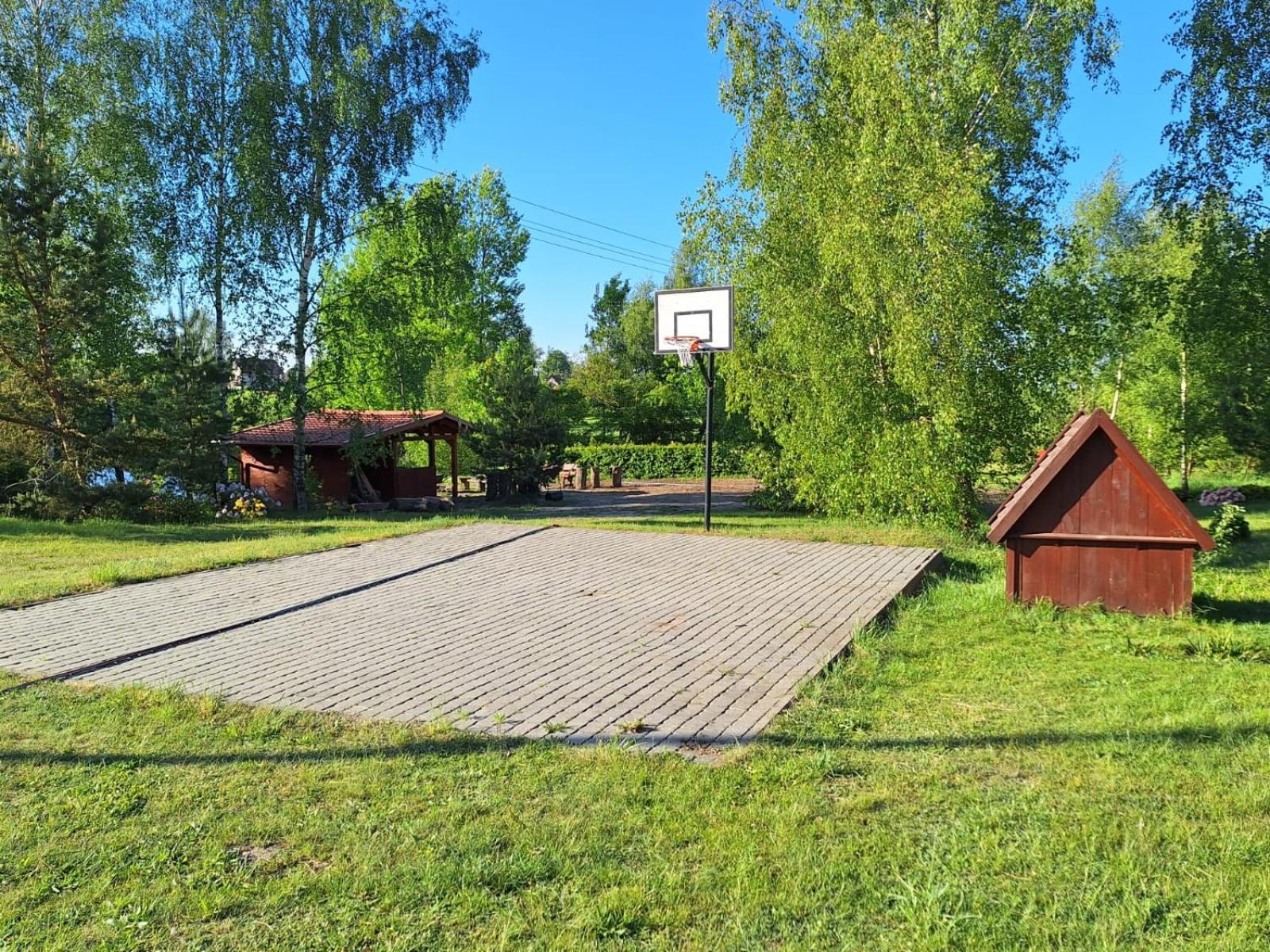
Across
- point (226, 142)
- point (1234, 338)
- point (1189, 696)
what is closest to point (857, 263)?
point (1234, 338)

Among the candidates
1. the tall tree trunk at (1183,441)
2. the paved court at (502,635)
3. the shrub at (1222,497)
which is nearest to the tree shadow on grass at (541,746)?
the paved court at (502,635)

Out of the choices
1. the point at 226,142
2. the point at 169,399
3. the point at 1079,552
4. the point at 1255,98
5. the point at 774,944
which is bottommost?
the point at 774,944

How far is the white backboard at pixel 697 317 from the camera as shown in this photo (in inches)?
584

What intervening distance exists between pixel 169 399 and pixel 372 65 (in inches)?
390

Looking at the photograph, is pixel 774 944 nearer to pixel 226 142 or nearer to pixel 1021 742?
pixel 1021 742

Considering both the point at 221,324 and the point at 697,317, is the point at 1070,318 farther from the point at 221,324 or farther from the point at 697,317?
the point at 221,324

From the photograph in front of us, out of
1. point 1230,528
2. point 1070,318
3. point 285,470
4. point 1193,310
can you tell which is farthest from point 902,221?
point 285,470

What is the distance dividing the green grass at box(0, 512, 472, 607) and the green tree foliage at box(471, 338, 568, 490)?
7.65m

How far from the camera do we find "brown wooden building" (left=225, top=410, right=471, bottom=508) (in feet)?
79.4

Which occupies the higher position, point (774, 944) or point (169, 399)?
point (169, 399)

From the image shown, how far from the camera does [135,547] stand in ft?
44.1

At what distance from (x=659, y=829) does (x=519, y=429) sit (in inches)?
915

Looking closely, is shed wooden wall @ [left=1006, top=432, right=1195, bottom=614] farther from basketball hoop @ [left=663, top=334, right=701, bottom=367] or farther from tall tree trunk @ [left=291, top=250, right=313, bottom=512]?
tall tree trunk @ [left=291, top=250, right=313, bottom=512]

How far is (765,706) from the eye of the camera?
4.94 m
